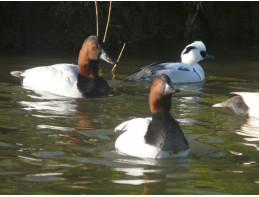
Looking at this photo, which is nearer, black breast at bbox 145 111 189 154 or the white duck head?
black breast at bbox 145 111 189 154

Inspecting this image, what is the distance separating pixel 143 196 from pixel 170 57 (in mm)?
9512

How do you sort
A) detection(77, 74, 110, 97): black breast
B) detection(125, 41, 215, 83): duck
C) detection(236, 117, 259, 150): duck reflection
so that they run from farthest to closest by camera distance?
1. detection(125, 41, 215, 83): duck
2. detection(77, 74, 110, 97): black breast
3. detection(236, 117, 259, 150): duck reflection

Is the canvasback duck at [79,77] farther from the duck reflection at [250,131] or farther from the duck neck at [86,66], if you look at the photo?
the duck reflection at [250,131]

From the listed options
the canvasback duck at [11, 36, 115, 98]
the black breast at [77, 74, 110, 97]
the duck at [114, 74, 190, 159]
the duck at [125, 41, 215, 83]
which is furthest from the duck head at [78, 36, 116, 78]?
the duck at [114, 74, 190, 159]

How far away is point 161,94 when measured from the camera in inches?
239

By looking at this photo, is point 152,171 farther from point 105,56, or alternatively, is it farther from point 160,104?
point 105,56

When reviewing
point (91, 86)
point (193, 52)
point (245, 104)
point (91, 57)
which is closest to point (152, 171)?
point (245, 104)

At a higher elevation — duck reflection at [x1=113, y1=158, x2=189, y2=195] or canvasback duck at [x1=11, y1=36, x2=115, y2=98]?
canvasback duck at [x1=11, y1=36, x2=115, y2=98]

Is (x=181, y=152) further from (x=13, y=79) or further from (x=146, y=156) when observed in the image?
(x=13, y=79)

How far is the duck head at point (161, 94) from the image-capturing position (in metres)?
6.04

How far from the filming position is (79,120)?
7914mm

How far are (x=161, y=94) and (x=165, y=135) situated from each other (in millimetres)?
427

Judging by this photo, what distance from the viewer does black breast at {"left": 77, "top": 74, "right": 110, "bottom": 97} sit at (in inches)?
379

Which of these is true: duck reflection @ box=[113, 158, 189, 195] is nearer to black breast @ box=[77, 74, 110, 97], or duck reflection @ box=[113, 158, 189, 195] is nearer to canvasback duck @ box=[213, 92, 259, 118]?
canvasback duck @ box=[213, 92, 259, 118]
